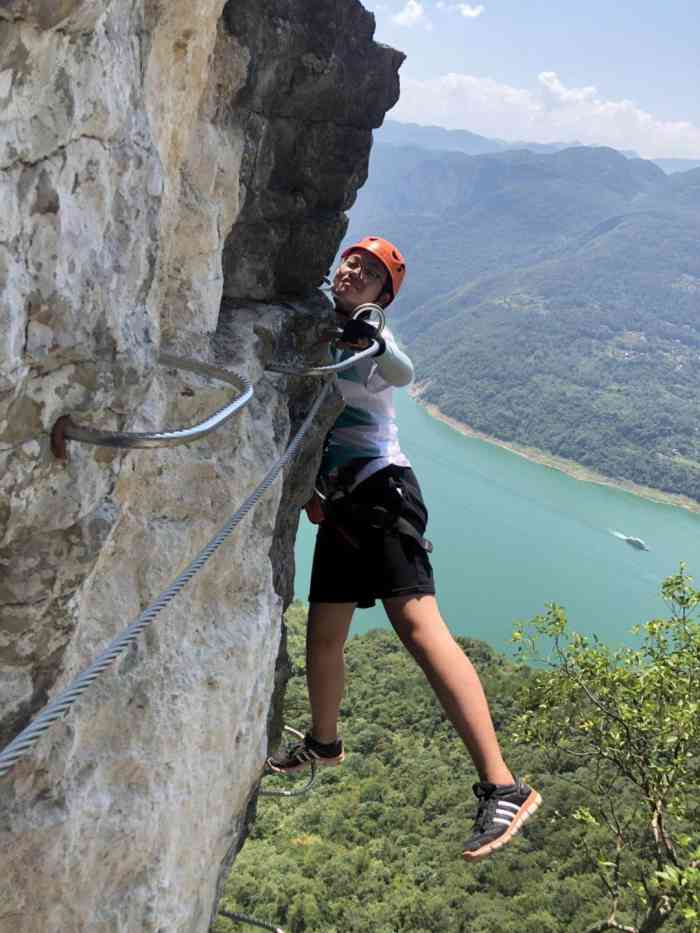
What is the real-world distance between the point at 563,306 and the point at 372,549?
112812 mm

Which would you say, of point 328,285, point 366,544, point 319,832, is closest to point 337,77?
point 328,285

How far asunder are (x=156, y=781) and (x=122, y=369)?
4.20 ft

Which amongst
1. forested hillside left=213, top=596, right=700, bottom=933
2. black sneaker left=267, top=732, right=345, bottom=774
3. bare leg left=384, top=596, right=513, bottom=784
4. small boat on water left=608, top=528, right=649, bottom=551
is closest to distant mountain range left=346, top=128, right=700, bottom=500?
small boat on water left=608, top=528, right=649, bottom=551

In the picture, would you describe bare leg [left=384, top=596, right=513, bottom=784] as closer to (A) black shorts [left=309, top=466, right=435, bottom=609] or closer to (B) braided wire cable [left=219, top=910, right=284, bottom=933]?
(A) black shorts [left=309, top=466, right=435, bottom=609]

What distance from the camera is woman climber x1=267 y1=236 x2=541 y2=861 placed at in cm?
284

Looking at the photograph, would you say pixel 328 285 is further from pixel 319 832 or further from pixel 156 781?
pixel 319 832

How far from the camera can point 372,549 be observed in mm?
3084

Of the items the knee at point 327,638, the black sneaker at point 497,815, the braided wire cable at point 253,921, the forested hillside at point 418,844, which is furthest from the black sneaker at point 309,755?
the forested hillside at point 418,844

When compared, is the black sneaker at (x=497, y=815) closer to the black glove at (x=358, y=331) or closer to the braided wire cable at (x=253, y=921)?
the black glove at (x=358, y=331)

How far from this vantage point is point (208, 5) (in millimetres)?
2305

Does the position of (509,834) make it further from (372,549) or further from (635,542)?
(635,542)

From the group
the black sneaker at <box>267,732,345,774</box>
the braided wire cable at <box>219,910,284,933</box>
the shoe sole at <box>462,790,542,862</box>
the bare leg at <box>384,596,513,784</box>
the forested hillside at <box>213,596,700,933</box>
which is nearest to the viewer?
the shoe sole at <box>462,790,542,862</box>

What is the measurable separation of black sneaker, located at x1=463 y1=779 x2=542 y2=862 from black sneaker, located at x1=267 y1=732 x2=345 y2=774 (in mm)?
870

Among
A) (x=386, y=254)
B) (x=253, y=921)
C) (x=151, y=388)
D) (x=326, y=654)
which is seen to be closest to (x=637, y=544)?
(x=253, y=921)
